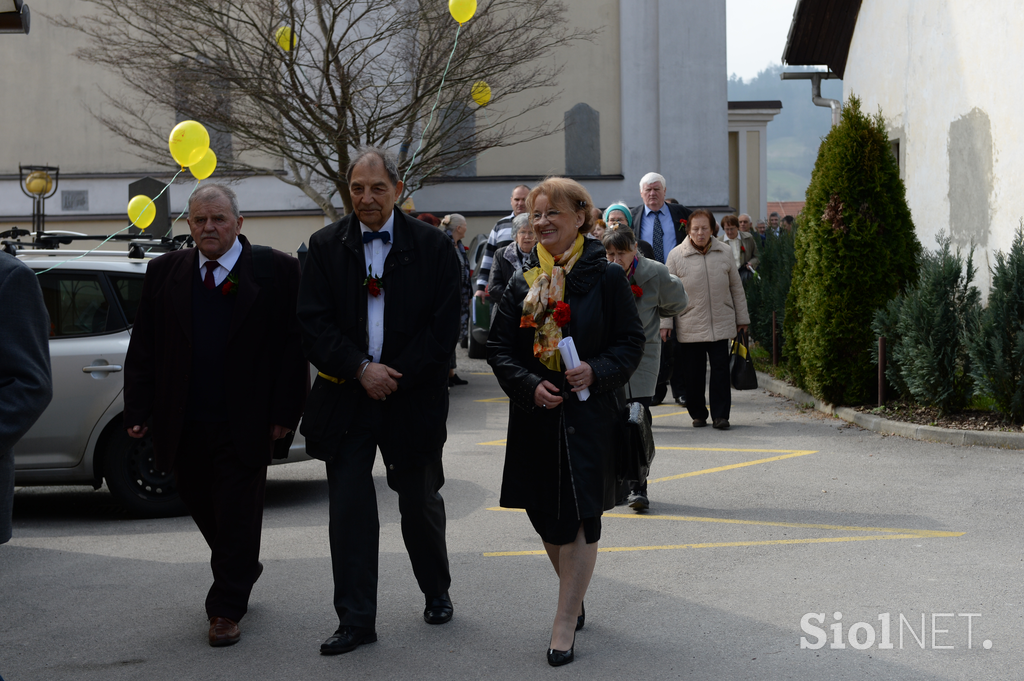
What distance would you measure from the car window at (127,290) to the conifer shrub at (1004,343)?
6978 mm

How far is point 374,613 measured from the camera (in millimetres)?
4809

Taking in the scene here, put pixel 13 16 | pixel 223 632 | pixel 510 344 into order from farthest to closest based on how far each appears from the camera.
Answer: pixel 13 16 < pixel 223 632 < pixel 510 344

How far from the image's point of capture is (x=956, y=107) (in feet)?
43.5

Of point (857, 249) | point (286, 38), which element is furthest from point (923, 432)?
point (286, 38)

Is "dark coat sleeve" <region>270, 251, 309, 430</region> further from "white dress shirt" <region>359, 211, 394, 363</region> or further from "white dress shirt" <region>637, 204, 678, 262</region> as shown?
"white dress shirt" <region>637, 204, 678, 262</region>

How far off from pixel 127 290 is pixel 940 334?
7012mm

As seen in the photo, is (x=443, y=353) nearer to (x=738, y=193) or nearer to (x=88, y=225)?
(x=88, y=225)

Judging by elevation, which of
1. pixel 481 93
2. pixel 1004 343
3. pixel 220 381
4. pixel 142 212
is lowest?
pixel 1004 343

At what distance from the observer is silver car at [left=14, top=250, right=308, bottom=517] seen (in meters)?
7.32

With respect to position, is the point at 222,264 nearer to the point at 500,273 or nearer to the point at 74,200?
the point at 500,273

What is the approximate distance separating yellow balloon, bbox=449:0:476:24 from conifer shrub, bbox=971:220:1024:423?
6419mm

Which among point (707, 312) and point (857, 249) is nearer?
point (707, 312)

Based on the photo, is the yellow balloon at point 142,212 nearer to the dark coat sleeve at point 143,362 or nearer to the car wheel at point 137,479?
the car wheel at point 137,479

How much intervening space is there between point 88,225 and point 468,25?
1423cm
